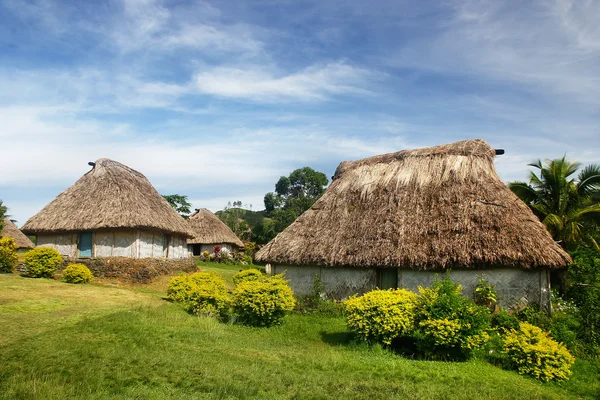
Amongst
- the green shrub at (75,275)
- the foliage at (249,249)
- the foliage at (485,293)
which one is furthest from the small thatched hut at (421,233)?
the foliage at (249,249)

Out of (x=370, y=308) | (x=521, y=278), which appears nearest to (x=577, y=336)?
(x=521, y=278)

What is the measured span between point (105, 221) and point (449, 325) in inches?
649

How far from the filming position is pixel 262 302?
41.3ft

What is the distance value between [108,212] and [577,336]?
18.8m

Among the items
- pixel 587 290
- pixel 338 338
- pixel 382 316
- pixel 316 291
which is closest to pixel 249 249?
pixel 316 291

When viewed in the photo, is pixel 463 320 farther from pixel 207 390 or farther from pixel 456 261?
pixel 207 390

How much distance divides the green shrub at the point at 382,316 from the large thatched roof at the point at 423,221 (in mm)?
3387

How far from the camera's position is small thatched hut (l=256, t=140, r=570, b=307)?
12.7 meters

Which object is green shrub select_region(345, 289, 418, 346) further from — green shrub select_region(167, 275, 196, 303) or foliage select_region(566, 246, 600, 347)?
green shrub select_region(167, 275, 196, 303)

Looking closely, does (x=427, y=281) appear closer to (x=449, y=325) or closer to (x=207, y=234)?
(x=449, y=325)

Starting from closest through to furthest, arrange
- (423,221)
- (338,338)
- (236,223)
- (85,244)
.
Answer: (338,338) < (423,221) < (85,244) < (236,223)

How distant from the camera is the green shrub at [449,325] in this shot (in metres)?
9.19

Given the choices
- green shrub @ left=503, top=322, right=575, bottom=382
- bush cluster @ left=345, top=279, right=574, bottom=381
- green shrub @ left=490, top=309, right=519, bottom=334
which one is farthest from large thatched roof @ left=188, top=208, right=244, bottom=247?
green shrub @ left=503, top=322, right=575, bottom=382

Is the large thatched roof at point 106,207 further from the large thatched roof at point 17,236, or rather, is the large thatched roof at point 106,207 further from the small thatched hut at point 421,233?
the large thatched roof at point 17,236
